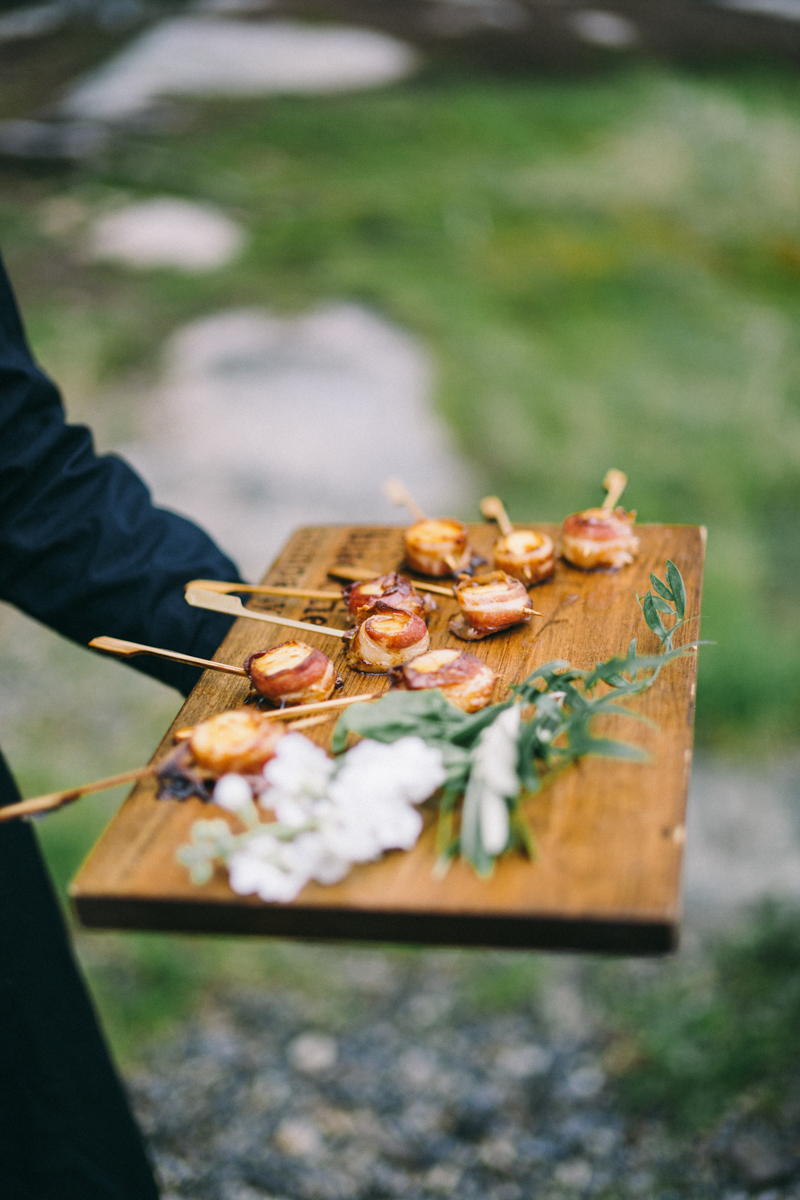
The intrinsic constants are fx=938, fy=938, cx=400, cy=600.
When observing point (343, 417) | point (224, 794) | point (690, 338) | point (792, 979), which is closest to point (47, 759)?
point (343, 417)

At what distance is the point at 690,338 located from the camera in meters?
4.28

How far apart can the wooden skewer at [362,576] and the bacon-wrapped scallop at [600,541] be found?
20 cm

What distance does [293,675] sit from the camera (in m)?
1.11

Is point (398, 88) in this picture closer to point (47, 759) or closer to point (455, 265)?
point (455, 265)

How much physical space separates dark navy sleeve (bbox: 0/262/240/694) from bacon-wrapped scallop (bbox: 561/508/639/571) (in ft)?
1.74

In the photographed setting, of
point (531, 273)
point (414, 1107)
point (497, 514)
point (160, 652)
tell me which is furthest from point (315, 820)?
point (531, 273)

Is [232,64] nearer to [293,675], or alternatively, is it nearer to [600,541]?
[600,541]

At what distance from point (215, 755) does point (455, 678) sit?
0.92 ft

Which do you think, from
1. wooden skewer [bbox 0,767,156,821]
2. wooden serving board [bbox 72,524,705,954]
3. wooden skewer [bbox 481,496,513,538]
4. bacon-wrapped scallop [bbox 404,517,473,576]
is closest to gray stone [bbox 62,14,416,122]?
wooden skewer [bbox 481,496,513,538]

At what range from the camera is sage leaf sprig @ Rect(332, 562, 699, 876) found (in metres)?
0.88

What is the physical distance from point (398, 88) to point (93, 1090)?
397 cm

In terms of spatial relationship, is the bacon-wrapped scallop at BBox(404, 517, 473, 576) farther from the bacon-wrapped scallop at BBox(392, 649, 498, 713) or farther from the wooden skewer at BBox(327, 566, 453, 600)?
the bacon-wrapped scallop at BBox(392, 649, 498, 713)

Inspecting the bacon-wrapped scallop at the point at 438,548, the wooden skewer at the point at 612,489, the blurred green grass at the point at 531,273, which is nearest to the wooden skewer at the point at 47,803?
the bacon-wrapped scallop at the point at 438,548

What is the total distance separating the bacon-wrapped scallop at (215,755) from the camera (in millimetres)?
995
